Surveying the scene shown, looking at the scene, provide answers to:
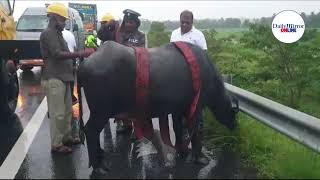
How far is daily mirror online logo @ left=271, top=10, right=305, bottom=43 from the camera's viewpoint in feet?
27.0

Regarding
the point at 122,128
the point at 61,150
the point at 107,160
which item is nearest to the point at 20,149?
the point at 61,150

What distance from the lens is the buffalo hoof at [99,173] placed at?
6012 mm

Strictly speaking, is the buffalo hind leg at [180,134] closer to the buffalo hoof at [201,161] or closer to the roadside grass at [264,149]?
the buffalo hoof at [201,161]

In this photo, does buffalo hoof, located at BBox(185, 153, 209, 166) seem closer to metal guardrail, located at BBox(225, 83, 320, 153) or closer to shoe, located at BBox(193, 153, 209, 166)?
shoe, located at BBox(193, 153, 209, 166)

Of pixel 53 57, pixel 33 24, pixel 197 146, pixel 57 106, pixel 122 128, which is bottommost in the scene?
pixel 122 128

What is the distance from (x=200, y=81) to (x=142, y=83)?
28.3 inches

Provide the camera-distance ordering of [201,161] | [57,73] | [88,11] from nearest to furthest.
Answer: [201,161] < [57,73] < [88,11]

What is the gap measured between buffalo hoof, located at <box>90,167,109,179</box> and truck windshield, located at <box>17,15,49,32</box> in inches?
565

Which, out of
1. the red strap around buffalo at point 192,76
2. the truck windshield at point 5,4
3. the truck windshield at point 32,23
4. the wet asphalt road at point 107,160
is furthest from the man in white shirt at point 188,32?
the truck windshield at point 32,23

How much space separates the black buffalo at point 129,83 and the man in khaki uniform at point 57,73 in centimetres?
73

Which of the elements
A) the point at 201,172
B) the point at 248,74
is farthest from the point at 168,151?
the point at 248,74

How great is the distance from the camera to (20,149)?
749 cm

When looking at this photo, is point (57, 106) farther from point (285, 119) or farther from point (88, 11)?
point (88, 11)

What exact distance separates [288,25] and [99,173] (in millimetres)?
4003
